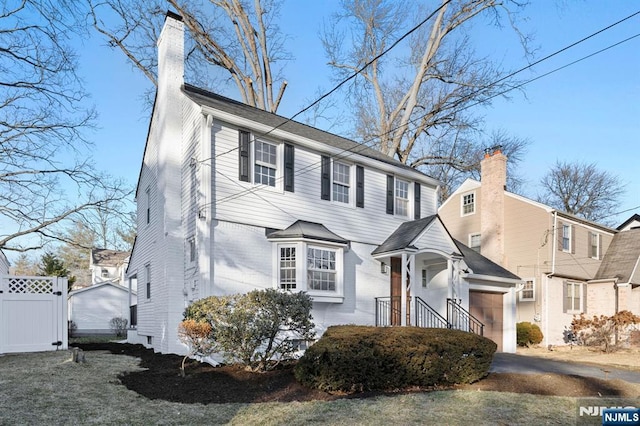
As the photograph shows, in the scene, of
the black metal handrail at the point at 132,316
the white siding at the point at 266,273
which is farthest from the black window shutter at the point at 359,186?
the black metal handrail at the point at 132,316

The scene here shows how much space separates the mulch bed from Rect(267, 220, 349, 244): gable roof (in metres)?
3.28

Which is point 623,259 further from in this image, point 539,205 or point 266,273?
point 266,273

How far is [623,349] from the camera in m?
18.4

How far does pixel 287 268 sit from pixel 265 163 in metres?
2.74

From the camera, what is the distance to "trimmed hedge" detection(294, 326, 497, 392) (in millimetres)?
7246

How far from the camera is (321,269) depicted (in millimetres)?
11695

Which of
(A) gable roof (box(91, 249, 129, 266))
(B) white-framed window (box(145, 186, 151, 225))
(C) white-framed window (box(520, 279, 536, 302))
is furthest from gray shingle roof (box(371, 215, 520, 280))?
(A) gable roof (box(91, 249, 129, 266))

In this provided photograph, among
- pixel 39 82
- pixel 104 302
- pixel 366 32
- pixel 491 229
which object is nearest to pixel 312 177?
pixel 39 82

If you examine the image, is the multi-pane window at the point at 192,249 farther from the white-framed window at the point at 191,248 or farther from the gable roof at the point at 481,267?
the gable roof at the point at 481,267

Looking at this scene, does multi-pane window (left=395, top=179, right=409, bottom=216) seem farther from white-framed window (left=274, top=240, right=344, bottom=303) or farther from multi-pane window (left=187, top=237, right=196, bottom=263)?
multi-pane window (left=187, top=237, right=196, bottom=263)

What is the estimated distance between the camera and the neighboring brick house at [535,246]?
1950 cm

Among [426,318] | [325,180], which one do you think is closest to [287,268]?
[325,180]

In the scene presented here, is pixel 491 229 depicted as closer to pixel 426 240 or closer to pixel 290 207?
pixel 426 240

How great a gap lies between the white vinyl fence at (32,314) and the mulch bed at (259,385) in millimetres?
3776
